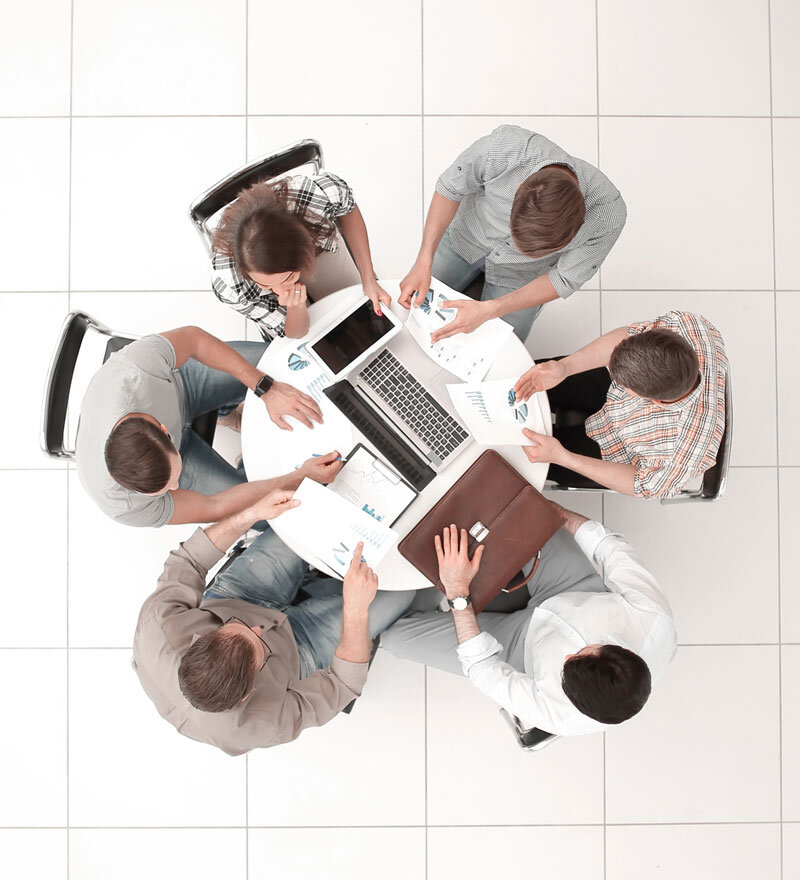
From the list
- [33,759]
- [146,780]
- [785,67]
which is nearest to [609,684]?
[146,780]

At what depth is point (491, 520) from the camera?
6.14ft

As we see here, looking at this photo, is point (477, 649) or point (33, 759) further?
point (33, 759)

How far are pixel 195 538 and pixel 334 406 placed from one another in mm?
563

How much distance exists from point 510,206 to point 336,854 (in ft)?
8.10

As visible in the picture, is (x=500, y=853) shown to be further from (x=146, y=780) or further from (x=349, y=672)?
(x=146, y=780)

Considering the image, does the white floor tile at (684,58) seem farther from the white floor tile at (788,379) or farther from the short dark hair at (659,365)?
the short dark hair at (659,365)

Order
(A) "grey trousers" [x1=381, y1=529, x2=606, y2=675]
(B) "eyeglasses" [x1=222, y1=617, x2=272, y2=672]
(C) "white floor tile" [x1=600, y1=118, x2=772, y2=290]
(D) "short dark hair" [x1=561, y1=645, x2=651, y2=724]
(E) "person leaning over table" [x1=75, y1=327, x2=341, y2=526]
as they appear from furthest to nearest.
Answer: (C) "white floor tile" [x1=600, y1=118, x2=772, y2=290] → (A) "grey trousers" [x1=381, y1=529, x2=606, y2=675] → (B) "eyeglasses" [x1=222, y1=617, x2=272, y2=672] → (E) "person leaning over table" [x1=75, y1=327, x2=341, y2=526] → (D) "short dark hair" [x1=561, y1=645, x2=651, y2=724]

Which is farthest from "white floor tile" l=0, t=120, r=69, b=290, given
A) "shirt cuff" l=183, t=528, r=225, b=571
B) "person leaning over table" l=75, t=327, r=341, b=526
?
"shirt cuff" l=183, t=528, r=225, b=571

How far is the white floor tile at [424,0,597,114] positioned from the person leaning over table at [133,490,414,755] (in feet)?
6.13

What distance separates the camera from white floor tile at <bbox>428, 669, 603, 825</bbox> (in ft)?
8.33

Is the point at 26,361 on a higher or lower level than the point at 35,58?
lower

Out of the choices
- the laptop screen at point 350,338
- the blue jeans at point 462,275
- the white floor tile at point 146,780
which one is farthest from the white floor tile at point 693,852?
the laptop screen at point 350,338

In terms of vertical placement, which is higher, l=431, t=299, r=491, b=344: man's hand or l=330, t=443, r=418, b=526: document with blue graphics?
l=431, t=299, r=491, b=344: man's hand

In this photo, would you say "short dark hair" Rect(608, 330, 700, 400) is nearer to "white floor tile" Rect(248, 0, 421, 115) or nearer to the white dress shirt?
the white dress shirt
